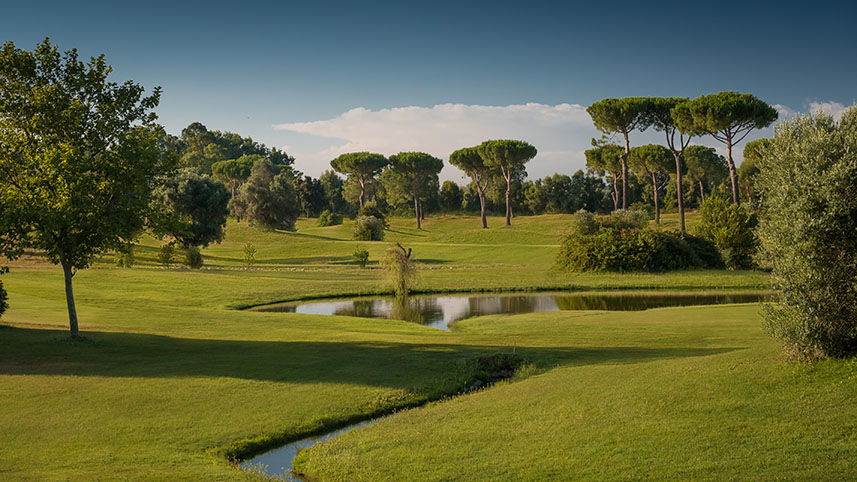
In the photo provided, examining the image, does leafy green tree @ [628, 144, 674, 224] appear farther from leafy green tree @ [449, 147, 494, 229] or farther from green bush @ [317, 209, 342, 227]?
green bush @ [317, 209, 342, 227]

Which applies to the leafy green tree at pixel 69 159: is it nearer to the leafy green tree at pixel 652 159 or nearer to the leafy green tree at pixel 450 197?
the leafy green tree at pixel 652 159

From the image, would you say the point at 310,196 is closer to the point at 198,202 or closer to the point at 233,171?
the point at 233,171

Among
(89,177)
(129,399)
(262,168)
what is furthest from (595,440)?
(262,168)

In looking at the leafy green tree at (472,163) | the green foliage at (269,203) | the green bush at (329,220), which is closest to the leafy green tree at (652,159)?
the leafy green tree at (472,163)

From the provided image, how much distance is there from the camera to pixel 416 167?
118 m

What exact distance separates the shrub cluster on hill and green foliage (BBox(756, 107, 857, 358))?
132ft

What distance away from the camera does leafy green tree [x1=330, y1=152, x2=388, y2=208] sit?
395 ft

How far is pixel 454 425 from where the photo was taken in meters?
12.1

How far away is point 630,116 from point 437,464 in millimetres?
75439

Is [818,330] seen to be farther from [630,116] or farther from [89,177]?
[630,116]

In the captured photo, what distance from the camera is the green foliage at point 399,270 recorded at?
40.5 meters

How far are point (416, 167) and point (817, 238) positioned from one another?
10811 cm

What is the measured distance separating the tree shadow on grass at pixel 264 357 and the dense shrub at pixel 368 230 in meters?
66.4

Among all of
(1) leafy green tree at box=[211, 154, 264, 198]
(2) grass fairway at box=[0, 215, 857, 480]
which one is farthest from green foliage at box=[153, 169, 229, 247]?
(1) leafy green tree at box=[211, 154, 264, 198]
